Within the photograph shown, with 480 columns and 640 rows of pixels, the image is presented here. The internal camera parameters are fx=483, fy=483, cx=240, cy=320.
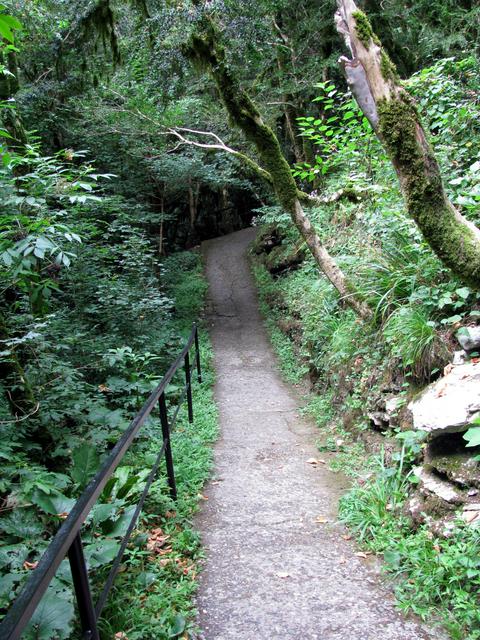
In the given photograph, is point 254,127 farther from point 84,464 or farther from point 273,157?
point 84,464

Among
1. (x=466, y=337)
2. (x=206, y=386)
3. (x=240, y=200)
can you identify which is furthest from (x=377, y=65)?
(x=240, y=200)

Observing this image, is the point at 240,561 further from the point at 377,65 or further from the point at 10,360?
the point at 377,65

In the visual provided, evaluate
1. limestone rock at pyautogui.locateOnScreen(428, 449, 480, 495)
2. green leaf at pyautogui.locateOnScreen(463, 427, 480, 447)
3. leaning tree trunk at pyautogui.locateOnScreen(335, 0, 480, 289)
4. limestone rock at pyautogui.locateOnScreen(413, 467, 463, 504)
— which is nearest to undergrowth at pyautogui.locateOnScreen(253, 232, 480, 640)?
limestone rock at pyautogui.locateOnScreen(413, 467, 463, 504)

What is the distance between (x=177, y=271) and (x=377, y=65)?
1272cm

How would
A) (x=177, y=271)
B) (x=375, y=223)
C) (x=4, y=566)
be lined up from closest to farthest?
(x=4, y=566)
(x=375, y=223)
(x=177, y=271)

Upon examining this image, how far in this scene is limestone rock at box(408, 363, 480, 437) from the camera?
3232 mm

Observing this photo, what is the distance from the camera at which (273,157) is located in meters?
6.86

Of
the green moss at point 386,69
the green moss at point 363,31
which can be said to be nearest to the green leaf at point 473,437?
the green moss at point 386,69

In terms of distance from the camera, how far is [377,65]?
162 inches

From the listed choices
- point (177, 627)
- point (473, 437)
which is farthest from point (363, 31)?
point (177, 627)

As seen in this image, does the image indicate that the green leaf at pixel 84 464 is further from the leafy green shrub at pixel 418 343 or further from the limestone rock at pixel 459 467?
the leafy green shrub at pixel 418 343

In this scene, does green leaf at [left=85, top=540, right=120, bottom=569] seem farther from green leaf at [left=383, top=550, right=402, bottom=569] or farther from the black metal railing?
green leaf at [left=383, top=550, right=402, bottom=569]

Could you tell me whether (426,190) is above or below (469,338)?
above

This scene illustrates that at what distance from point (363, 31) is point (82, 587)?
4.60 m
